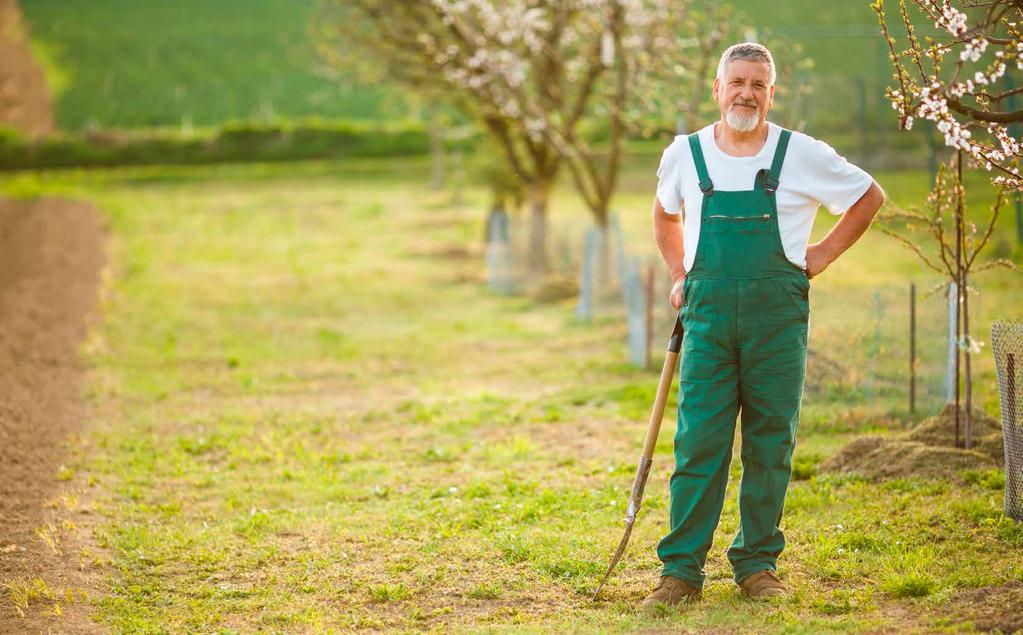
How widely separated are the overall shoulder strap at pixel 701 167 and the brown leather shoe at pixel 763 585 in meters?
1.58

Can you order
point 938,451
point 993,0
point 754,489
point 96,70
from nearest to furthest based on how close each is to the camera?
point 754,489
point 993,0
point 938,451
point 96,70

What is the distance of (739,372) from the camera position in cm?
485

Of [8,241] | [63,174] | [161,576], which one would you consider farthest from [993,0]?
[63,174]

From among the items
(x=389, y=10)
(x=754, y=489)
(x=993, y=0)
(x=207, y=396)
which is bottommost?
(x=207, y=396)

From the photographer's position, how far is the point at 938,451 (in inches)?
263

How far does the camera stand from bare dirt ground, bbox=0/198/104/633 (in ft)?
17.5

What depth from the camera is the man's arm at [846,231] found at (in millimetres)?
4816

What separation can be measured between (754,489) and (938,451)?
2.25m

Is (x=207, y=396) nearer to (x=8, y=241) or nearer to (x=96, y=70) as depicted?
(x=8, y=241)

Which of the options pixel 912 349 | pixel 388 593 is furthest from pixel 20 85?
pixel 388 593

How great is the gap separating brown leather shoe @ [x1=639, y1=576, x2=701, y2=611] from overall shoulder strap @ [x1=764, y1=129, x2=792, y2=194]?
162cm

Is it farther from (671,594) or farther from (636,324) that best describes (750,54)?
(636,324)

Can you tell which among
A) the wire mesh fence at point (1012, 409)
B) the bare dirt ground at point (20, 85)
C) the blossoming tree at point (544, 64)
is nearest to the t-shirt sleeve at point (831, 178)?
the wire mesh fence at point (1012, 409)

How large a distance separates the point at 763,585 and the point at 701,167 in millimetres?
1716
